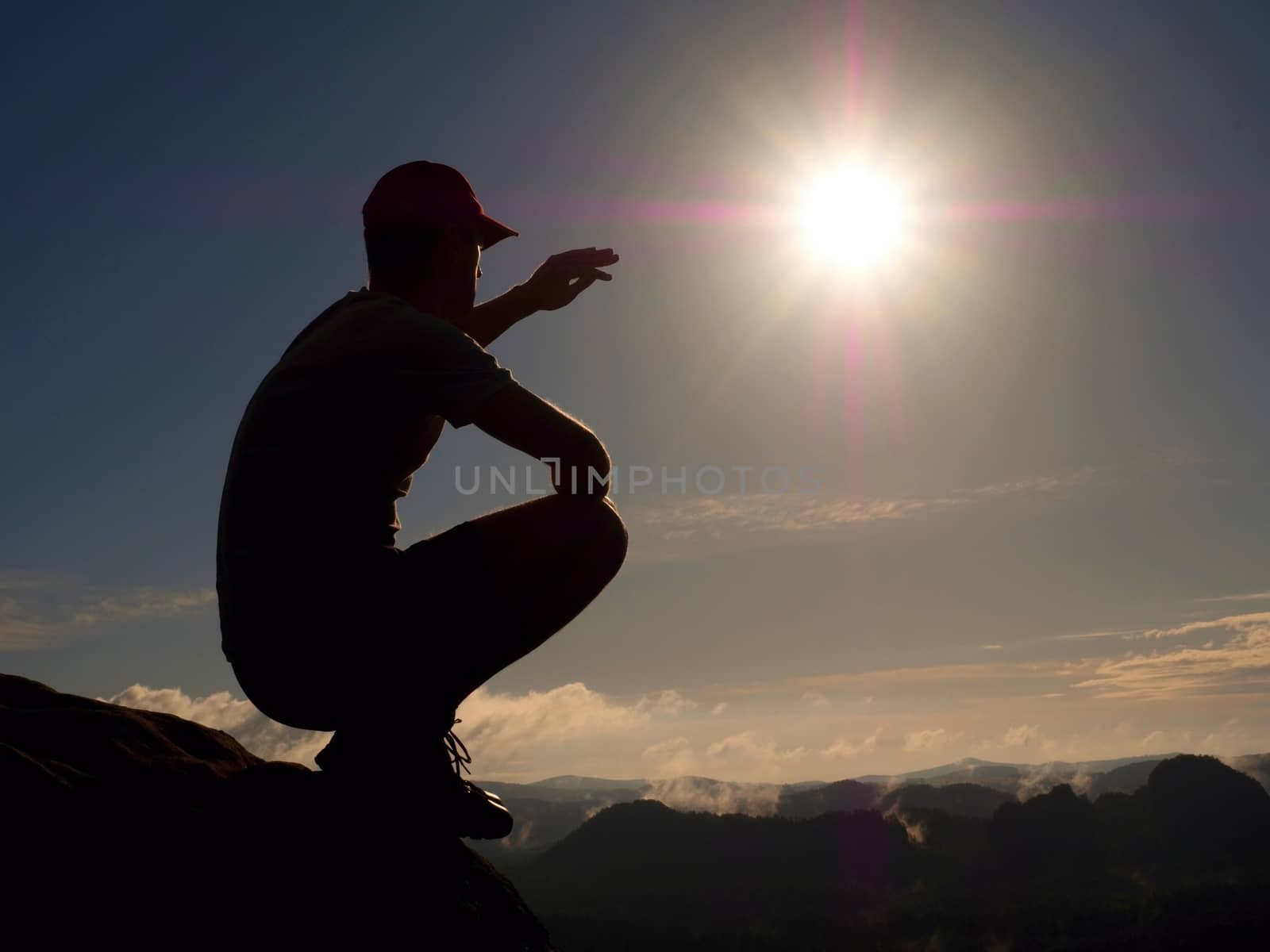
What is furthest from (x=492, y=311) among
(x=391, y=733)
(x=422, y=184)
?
(x=391, y=733)

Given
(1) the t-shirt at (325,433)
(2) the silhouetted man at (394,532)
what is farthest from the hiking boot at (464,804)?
(1) the t-shirt at (325,433)

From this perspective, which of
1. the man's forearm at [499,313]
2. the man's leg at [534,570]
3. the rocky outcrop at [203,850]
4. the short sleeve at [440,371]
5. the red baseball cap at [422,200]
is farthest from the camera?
the man's forearm at [499,313]

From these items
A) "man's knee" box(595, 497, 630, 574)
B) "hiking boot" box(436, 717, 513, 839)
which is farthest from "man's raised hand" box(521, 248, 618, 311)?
"hiking boot" box(436, 717, 513, 839)

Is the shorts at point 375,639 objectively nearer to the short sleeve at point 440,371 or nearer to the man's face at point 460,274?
the short sleeve at point 440,371

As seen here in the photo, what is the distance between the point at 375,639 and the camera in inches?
188

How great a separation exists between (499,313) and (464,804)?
3.94m

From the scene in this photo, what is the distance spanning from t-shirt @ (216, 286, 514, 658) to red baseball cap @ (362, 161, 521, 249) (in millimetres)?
907

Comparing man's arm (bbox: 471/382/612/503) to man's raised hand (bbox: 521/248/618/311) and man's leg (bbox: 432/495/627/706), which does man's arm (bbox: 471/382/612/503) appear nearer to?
man's leg (bbox: 432/495/627/706)

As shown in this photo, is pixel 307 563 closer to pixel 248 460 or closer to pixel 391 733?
pixel 248 460

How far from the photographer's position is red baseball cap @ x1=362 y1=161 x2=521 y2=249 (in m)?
5.34

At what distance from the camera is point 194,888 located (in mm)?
4531

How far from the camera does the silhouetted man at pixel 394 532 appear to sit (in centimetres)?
459

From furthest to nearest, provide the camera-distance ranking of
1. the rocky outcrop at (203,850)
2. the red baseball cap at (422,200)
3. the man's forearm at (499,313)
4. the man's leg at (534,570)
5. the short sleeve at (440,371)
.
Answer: the man's forearm at (499,313) < the red baseball cap at (422,200) < the man's leg at (534,570) < the short sleeve at (440,371) < the rocky outcrop at (203,850)

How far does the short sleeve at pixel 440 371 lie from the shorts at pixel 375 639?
0.90m
